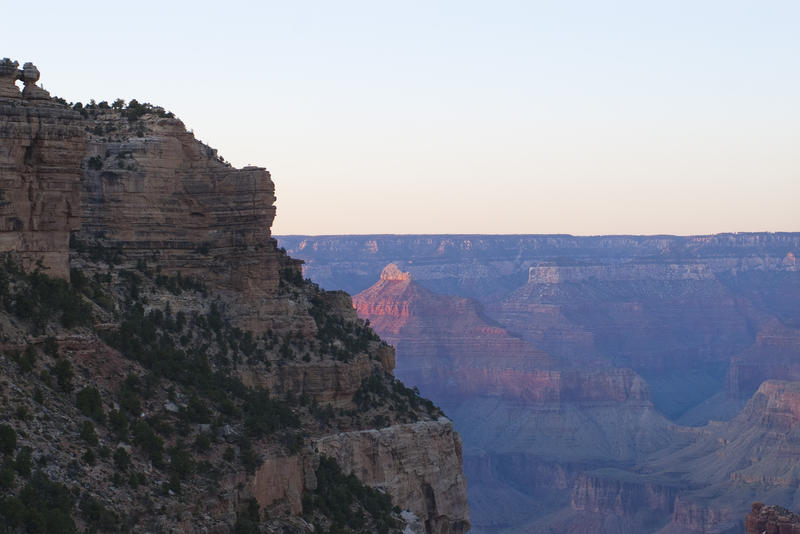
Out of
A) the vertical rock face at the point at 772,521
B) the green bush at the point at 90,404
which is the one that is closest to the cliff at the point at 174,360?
the green bush at the point at 90,404

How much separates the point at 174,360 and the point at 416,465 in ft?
48.1

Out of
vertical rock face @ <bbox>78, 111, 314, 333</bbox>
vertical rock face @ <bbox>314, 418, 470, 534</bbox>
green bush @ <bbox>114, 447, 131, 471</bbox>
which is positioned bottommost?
vertical rock face @ <bbox>314, 418, 470, 534</bbox>

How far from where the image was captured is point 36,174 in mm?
45938

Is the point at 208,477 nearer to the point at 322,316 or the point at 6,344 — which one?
the point at 6,344

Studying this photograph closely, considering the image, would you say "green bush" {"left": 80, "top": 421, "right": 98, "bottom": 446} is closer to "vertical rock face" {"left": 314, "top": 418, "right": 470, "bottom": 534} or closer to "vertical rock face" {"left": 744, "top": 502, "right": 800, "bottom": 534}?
"vertical rock face" {"left": 314, "top": 418, "right": 470, "bottom": 534}

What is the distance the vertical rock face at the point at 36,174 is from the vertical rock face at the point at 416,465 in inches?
557

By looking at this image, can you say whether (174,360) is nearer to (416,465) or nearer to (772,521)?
(416,465)

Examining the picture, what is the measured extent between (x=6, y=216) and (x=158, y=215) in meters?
15.1

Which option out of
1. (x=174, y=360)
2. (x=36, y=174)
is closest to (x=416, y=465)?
(x=174, y=360)

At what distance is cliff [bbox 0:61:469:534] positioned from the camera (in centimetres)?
4047

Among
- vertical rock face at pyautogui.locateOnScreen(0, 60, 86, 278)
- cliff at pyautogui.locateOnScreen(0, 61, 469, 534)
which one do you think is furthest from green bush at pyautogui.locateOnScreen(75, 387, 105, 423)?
vertical rock face at pyautogui.locateOnScreen(0, 60, 86, 278)

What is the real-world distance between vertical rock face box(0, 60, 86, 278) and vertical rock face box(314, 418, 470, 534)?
1414 centimetres

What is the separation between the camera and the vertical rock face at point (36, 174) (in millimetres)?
45000

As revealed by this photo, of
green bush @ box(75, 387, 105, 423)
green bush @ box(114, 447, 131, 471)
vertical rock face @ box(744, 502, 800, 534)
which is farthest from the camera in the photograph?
vertical rock face @ box(744, 502, 800, 534)
